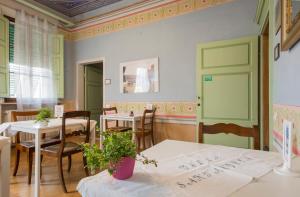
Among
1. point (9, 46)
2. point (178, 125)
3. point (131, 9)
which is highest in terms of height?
point (131, 9)

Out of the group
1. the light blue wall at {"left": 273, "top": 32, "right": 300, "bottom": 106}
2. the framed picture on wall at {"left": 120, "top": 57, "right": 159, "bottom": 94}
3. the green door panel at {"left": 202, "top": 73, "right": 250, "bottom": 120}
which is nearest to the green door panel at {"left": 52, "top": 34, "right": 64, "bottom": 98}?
the framed picture on wall at {"left": 120, "top": 57, "right": 159, "bottom": 94}

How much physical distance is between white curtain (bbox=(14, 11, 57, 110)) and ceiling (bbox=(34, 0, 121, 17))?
0.43 m

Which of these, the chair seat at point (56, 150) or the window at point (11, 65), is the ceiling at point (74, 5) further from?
the chair seat at point (56, 150)

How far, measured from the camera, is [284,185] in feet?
2.41

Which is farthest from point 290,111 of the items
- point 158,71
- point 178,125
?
point 158,71

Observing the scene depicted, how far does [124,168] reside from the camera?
2.60 feet

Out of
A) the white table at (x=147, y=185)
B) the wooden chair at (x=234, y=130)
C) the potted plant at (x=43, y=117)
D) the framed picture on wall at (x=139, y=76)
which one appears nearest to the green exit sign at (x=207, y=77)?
the framed picture on wall at (x=139, y=76)

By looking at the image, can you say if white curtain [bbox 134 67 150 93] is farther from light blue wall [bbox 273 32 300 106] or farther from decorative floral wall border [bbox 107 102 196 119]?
light blue wall [bbox 273 32 300 106]

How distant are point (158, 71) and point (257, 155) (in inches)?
121

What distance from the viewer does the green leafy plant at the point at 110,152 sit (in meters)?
0.77

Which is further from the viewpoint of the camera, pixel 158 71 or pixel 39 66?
pixel 39 66

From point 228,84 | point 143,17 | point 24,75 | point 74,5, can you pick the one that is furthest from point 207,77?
point 24,75

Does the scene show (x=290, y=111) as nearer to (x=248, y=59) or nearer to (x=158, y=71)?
(x=248, y=59)

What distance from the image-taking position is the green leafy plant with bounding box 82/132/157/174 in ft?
2.52
